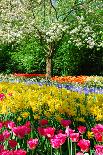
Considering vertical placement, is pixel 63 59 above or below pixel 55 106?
above

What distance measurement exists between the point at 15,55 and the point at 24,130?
89.6ft

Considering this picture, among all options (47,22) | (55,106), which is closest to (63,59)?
(47,22)

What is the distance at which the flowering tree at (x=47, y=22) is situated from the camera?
21922 millimetres

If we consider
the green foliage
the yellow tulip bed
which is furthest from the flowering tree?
the yellow tulip bed

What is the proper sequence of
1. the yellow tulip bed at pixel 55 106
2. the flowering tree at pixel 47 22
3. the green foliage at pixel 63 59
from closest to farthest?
the yellow tulip bed at pixel 55 106 < the flowering tree at pixel 47 22 < the green foliage at pixel 63 59

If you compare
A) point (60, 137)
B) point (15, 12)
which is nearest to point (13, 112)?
point (60, 137)

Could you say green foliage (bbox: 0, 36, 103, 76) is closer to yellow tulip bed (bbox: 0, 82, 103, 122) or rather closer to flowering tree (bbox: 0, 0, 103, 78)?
flowering tree (bbox: 0, 0, 103, 78)

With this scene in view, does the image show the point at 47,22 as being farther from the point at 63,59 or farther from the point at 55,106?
the point at 55,106

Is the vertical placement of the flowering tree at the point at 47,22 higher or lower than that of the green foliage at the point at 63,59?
higher

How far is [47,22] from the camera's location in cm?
2391

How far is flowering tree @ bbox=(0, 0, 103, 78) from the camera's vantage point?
2192 centimetres

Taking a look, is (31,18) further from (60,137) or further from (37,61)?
(60,137)

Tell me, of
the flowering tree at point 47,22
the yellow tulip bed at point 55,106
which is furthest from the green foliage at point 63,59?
the yellow tulip bed at point 55,106

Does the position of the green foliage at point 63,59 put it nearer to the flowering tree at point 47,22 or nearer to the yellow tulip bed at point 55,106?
the flowering tree at point 47,22
